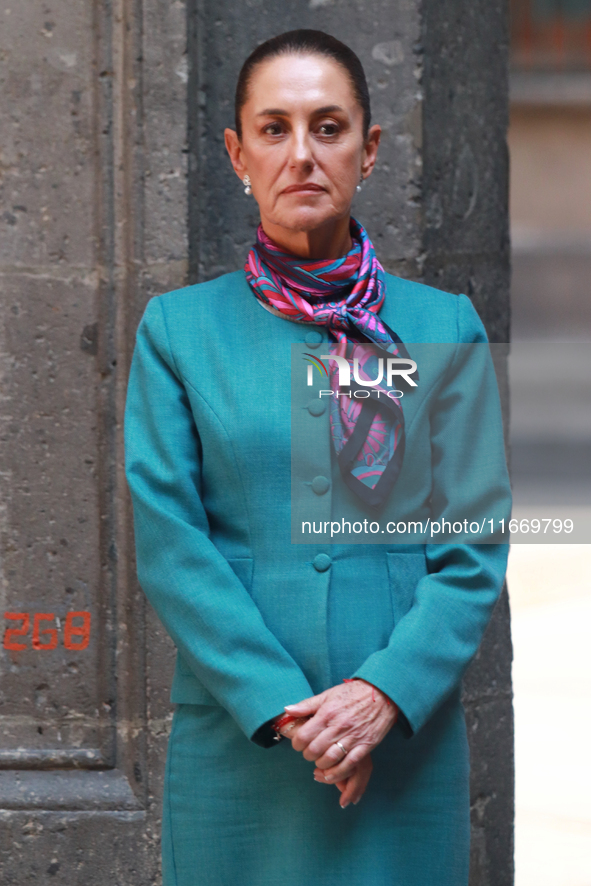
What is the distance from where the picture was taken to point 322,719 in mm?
1734

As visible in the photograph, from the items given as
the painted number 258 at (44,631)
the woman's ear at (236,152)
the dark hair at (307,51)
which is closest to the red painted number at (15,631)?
the painted number 258 at (44,631)

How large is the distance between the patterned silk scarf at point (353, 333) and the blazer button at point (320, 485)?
0.03 m

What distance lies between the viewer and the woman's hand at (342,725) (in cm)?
173

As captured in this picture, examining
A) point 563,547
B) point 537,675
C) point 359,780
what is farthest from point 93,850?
point 563,547

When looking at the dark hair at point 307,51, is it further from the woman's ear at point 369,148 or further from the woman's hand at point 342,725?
the woman's hand at point 342,725

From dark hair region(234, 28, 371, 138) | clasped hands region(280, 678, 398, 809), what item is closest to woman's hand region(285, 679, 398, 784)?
clasped hands region(280, 678, 398, 809)

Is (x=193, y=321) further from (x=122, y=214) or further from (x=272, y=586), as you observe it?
(x=122, y=214)

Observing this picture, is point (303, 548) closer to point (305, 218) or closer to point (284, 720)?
point (284, 720)

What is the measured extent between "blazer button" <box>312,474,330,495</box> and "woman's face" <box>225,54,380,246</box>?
0.44m

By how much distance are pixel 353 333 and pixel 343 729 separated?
2.25ft

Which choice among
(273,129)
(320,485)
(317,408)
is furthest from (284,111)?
(320,485)

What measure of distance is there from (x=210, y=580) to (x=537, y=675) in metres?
4.52

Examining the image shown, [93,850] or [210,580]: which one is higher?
[210,580]

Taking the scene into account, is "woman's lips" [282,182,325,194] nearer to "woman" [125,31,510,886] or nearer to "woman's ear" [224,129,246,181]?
"woman" [125,31,510,886]
